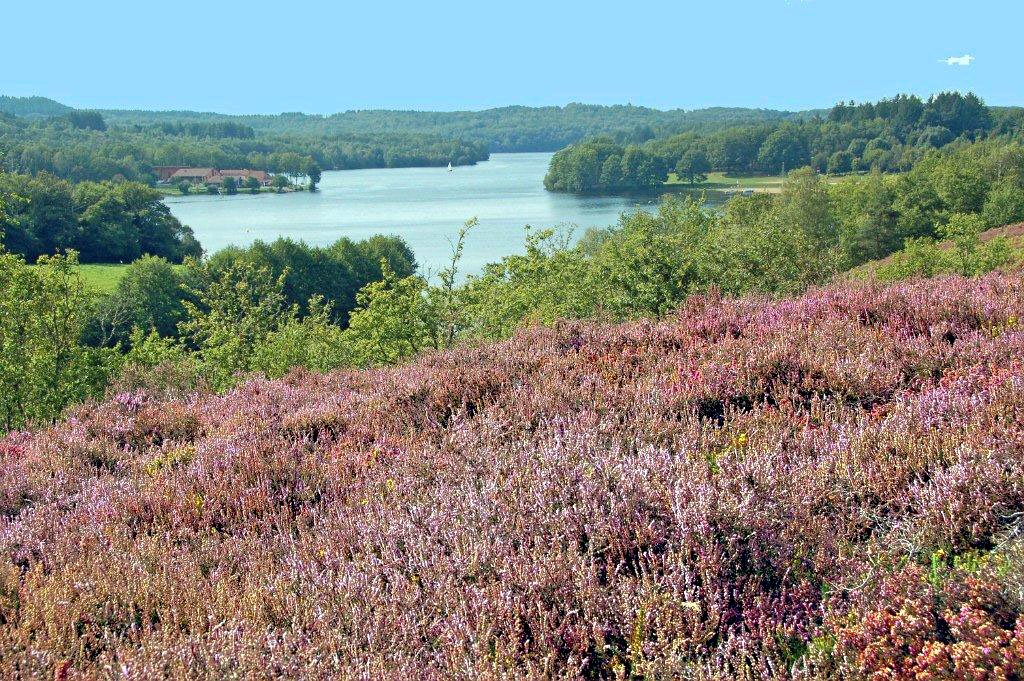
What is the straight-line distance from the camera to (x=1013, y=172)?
233ft

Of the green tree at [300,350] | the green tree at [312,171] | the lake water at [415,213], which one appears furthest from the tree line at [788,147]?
the green tree at [300,350]

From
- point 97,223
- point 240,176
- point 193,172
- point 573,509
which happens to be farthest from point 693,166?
point 573,509

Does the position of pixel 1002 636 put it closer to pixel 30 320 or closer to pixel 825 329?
pixel 825 329

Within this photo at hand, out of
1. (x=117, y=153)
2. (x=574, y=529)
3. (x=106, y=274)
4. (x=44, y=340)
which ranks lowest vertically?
(x=106, y=274)

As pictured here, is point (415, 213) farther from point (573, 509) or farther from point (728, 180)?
point (573, 509)

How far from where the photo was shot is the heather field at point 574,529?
2.27m

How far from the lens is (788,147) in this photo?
13350cm

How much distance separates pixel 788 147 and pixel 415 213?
67648mm

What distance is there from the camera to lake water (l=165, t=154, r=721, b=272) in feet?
254

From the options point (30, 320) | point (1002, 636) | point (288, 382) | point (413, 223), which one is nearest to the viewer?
point (1002, 636)

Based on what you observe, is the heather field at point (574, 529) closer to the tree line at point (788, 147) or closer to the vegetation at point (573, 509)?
the vegetation at point (573, 509)

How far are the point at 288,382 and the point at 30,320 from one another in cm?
992

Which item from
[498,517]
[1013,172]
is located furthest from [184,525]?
[1013,172]

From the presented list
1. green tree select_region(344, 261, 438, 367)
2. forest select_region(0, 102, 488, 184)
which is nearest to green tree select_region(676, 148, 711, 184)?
forest select_region(0, 102, 488, 184)
